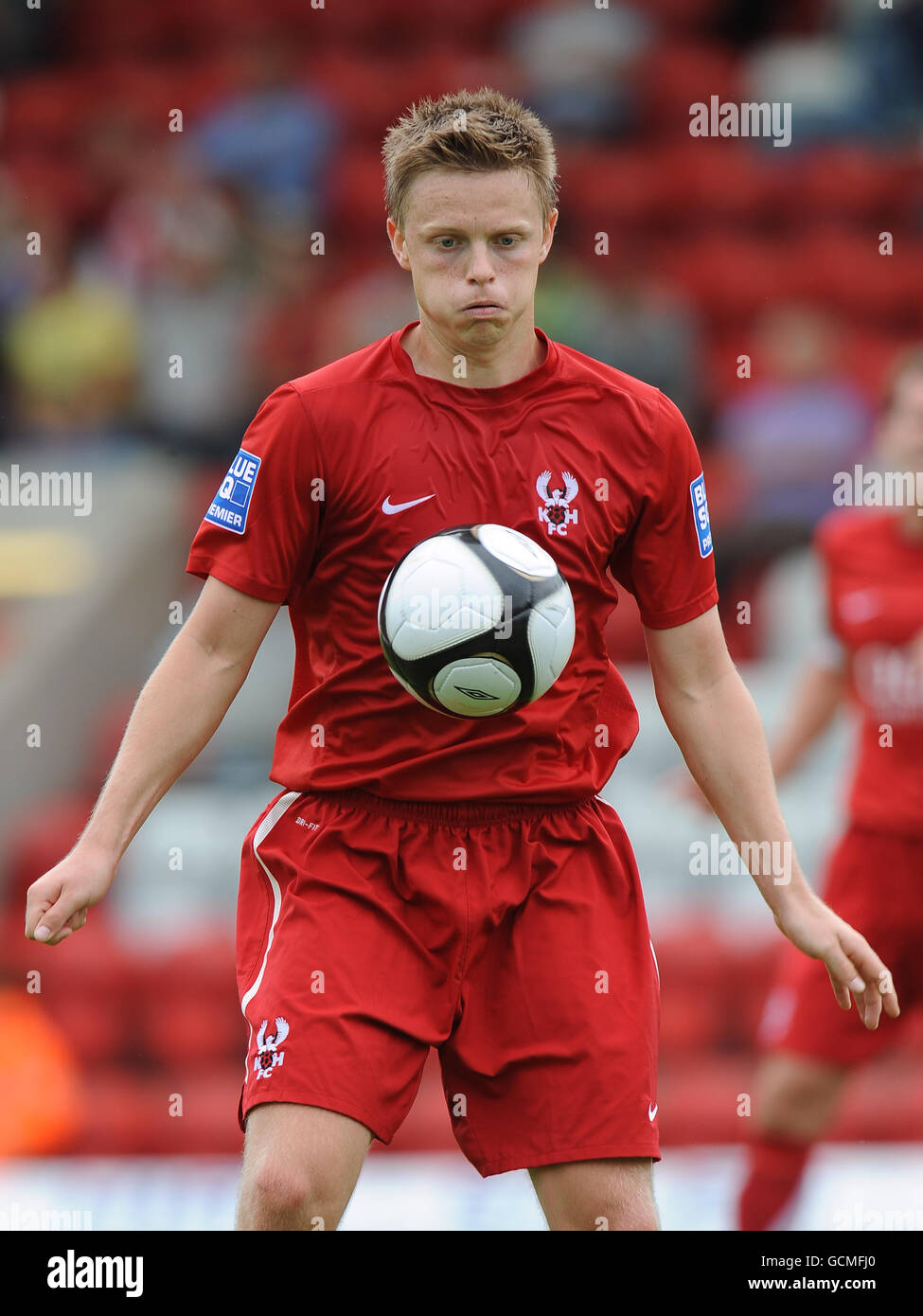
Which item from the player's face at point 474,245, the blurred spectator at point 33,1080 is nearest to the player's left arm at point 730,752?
the player's face at point 474,245

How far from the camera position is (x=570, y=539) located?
3.21m

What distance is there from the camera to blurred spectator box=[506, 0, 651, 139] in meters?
10.8

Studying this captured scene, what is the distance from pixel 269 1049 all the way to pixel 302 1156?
7.7 inches

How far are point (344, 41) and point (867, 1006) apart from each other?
33.1ft

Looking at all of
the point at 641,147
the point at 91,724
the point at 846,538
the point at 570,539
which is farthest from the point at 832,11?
the point at 570,539

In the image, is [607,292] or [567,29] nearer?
[607,292]

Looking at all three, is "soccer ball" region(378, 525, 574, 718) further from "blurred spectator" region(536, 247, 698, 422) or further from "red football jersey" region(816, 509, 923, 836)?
"blurred spectator" region(536, 247, 698, 422)

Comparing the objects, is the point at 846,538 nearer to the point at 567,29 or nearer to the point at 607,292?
the point at 607,292

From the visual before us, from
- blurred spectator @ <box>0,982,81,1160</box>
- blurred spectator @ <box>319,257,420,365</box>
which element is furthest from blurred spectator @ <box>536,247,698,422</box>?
blurred spectator @ <box>0,982,81,1160</box>

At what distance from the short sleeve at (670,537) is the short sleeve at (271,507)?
0.59 meters

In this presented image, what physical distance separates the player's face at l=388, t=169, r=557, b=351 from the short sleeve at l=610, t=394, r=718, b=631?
0.37m

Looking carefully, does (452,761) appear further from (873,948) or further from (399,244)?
(873,948)

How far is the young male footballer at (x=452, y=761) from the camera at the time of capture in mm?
3086

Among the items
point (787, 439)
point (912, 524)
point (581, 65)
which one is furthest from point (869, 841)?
point (581, 65)
